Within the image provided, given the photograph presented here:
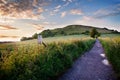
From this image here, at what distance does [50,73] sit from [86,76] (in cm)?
256

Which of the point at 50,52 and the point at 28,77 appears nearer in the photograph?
the point at 28,77

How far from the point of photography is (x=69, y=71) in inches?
439

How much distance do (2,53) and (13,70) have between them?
1.00m

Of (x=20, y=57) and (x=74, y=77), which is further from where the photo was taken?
(x=74, y=77)

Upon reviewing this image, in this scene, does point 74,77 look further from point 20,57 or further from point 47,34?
point 47,34

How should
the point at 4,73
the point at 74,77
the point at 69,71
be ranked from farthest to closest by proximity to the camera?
the point at 69,71, the point at 74,77, the point at 4,73

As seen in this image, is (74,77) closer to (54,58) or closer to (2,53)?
(54,58)

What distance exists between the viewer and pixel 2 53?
7613 millimetres

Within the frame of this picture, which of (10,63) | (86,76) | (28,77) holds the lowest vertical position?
(86,76)

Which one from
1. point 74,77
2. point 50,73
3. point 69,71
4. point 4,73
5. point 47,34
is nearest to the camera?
point 4,73

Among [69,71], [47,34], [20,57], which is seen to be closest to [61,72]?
[69,71]

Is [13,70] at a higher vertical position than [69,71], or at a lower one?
higher

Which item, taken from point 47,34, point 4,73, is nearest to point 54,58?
point 4,73

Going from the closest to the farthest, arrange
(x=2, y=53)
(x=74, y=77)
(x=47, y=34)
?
1. (x=2, y=53)
2. (x=74, y=77)
3. (x=47, y=34)
